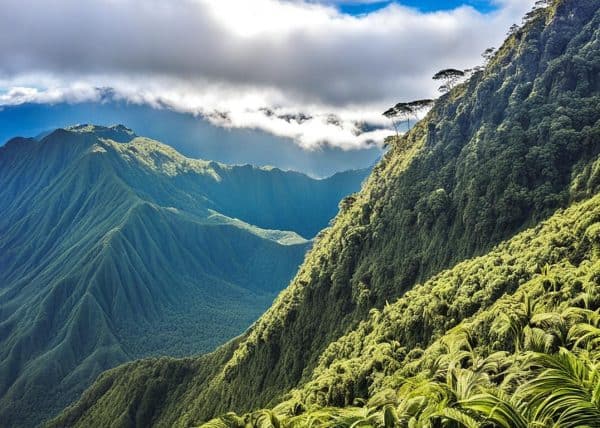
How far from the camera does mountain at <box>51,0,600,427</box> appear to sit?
35906mm

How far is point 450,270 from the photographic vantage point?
8131 centimetres

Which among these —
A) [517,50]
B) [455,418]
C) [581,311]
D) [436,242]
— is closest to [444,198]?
[436,242]

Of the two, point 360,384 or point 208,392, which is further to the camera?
point 208,392

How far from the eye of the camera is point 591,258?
53875mm

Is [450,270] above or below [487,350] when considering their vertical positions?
above

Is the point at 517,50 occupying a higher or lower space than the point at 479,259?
higher

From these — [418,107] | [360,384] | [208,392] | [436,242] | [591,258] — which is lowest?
[208,392]

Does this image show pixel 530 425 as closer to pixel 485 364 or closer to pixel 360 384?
pixel 485 364

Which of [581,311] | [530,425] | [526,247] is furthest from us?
[526,247]

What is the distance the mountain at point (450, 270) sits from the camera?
118 ft

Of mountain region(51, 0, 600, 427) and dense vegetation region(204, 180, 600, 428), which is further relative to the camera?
mountain region(51, 0, 600, 427)

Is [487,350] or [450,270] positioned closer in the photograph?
[487,350]

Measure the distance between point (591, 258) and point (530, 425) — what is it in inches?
1855

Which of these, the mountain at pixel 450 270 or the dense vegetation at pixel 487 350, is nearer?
the dense vegetation at pixel 487 350
